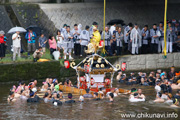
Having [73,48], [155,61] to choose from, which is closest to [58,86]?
[73,48]

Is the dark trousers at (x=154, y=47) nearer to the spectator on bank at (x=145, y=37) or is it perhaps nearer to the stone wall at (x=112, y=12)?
the spectator on bank at (x=145, y=37)

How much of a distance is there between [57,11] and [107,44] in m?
5.44

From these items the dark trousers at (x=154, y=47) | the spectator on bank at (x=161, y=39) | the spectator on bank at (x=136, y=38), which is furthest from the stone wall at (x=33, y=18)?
the spectator on bank at (x=161, y=39)

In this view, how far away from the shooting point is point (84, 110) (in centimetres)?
2083

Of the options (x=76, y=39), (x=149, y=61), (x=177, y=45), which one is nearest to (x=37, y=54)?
(x=76, y=39)

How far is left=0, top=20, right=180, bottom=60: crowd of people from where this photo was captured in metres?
29.7

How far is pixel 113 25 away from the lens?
32438 millimetres

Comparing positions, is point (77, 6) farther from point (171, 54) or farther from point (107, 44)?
point (171, 54)

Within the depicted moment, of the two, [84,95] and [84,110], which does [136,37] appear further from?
[84,110]

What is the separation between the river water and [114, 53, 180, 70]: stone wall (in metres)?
9.19

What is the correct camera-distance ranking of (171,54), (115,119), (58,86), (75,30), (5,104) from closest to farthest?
1. (115,119)
2. (5,104)
3. (58,86)
4. (75,30)
5. (171,54)

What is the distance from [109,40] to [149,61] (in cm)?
346

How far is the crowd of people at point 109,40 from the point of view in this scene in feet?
97.6

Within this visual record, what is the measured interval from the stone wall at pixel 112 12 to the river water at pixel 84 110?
12699 mm
